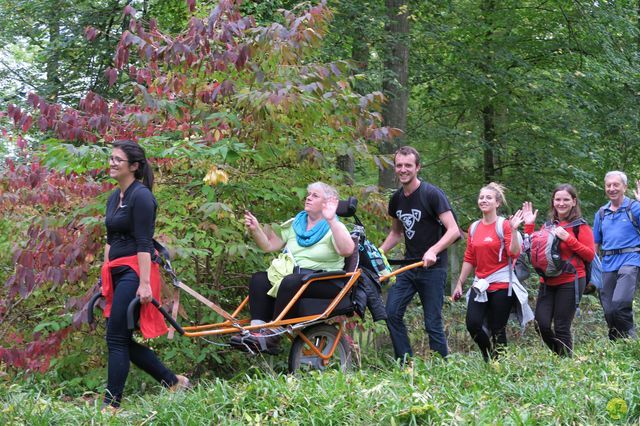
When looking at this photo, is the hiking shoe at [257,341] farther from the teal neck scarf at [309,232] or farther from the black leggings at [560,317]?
the black leggings at [560,317]

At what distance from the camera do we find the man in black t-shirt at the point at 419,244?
285 inches

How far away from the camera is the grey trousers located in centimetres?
809

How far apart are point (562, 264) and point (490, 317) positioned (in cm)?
81

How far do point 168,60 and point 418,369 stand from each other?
3415 mm

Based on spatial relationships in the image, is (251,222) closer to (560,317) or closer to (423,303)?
(423,303)

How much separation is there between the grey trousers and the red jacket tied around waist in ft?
14.9

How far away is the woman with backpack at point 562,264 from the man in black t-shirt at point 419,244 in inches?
36.6

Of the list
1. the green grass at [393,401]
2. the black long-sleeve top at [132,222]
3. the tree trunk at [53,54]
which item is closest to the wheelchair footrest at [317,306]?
the green grass at [393,401]

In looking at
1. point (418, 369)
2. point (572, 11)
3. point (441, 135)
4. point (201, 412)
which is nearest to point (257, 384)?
point (201, 412)

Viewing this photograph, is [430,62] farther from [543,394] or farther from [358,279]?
[543,394]

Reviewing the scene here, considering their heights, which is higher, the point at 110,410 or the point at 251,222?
the point at 251,222

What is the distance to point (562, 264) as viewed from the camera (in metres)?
7.64

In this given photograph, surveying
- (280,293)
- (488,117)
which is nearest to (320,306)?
(280,293)

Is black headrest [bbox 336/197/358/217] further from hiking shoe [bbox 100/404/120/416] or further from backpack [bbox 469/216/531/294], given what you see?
hiking shoe [bbox 100/404/120/416]
